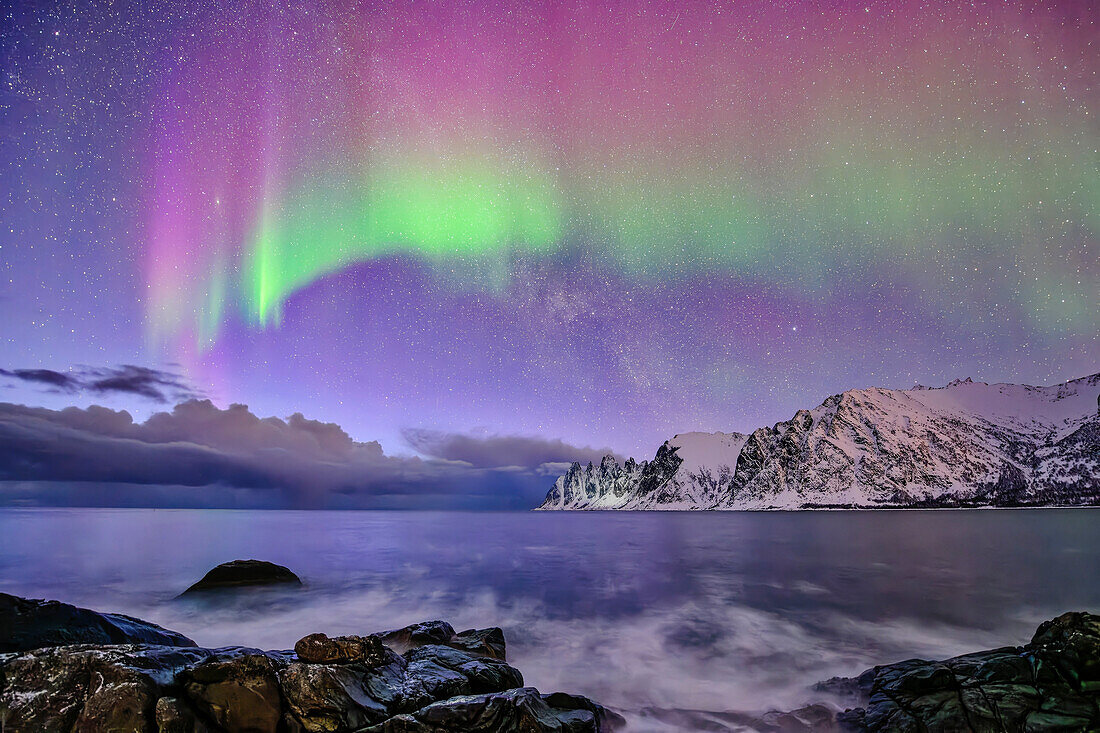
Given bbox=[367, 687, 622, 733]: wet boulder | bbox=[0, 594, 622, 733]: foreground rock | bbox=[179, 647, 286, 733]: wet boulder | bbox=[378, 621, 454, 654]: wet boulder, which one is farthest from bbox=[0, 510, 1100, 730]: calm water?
bbox=[179, 647, 286, 733]: wet boulder

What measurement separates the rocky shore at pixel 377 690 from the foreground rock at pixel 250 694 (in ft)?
0.05

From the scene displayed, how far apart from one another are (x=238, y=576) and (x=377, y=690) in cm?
1765

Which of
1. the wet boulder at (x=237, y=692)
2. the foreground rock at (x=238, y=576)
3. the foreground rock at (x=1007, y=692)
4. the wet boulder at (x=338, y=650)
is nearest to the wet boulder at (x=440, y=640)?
the wet boulder at (x=338, y=650)

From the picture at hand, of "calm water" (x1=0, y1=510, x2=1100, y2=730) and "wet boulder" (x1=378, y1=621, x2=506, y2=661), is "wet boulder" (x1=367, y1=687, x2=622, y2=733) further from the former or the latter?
"calm water" (x1=0, y1=510, x2=1100, y2=730)

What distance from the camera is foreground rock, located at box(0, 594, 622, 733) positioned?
5.86 metres

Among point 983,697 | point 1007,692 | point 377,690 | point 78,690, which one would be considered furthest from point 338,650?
point 1007,692

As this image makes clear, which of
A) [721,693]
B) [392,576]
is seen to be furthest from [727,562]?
[721,693]

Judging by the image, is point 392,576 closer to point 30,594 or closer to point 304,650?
point 30,594

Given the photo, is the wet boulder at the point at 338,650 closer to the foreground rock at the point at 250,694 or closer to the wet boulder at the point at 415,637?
the foreground rock at the point at 250,694

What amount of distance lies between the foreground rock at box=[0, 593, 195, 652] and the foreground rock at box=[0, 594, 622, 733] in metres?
2.53

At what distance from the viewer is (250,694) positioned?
6418mm

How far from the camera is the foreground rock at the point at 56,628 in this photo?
26.9 ft

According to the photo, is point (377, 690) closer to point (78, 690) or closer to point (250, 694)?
point (250, 694)

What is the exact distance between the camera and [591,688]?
38.7ft
